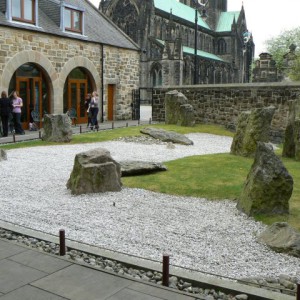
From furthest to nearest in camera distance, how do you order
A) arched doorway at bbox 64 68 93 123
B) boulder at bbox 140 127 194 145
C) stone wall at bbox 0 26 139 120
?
arched doorway at bbox 64 68 93 123, stone wall at bbox 0 26 139 120, boulder at bbox 140 127 194 145

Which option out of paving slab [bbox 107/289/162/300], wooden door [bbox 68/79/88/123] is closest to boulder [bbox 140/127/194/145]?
wooden door [bbox 68/79/88/123]

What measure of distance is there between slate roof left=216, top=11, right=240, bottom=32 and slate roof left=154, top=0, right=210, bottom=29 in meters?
5.19

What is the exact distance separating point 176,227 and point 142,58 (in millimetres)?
50444

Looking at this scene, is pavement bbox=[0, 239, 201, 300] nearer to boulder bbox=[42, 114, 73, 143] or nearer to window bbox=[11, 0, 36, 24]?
boulder bbox=[42, 114, 73, 143]

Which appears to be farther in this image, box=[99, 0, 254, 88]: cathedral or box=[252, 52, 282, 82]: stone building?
box=[99, 0, 254, 88]: cathedral

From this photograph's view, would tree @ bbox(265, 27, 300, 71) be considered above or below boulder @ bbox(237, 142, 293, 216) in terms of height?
above

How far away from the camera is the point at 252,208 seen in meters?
7.46

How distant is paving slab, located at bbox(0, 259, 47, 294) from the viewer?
4.34 meters

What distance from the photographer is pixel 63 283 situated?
14.4 ft

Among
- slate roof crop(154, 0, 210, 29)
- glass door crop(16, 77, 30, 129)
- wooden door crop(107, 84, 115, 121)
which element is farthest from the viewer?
slate roof crop(154, 0, 210, 29)

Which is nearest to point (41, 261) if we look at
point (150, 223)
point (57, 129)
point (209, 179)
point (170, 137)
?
point (150, 223)

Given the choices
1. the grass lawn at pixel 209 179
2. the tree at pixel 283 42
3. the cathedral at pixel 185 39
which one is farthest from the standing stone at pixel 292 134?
the tree at pixel 283 42

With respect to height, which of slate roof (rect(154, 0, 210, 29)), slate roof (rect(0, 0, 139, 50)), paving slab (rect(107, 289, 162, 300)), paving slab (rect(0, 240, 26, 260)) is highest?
slate roof (rect(154, 0, 210, 29))

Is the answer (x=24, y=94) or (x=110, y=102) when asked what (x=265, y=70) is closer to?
(x=110, y=102)
